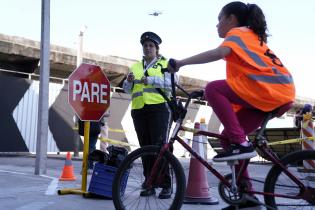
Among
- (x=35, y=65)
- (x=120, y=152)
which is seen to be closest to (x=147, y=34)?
(x=120, y=152)

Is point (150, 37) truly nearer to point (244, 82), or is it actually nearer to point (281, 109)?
point (244, 82)

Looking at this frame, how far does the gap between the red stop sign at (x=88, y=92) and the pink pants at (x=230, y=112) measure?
7.13 ft

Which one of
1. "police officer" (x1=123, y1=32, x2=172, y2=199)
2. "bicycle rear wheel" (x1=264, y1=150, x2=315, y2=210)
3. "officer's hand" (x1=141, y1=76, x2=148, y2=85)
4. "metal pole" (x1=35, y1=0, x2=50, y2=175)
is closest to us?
"bicycle rear wheel" (x1=264, y1=150, x2=315, y2=210)

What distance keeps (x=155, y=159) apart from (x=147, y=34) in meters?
2.10

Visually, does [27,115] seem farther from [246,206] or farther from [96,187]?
[246,206]

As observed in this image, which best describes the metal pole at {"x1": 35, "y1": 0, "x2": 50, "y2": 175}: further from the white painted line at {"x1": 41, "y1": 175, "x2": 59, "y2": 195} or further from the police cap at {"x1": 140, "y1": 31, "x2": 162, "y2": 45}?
the police cap at {"x1": 140, "y1": 31, "x2": 162, "y2": 45}

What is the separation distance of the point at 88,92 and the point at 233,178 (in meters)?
2.47

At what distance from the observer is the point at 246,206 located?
365 cm

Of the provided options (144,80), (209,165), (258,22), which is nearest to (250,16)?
(258,22)

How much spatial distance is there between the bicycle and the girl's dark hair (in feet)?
2.07

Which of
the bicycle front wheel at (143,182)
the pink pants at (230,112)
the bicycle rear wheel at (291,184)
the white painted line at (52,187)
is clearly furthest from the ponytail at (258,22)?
the white painted line at (52,187)

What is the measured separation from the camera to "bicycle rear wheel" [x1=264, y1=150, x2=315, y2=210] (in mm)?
3475

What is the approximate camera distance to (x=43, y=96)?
754cm

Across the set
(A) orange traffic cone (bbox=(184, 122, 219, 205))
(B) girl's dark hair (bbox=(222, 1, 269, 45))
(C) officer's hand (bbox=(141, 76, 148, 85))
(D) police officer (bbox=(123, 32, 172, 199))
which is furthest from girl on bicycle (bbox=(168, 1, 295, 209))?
(D) police officer (bbox=(123, 32, 172, 199))
